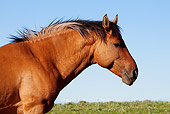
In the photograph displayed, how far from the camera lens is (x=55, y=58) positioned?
5680 millimetres

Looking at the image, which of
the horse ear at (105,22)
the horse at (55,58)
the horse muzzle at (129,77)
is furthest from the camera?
the horse muzzle at (129,77)

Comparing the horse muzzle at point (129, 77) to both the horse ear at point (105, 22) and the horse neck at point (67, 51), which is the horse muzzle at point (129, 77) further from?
the horse ear at point (105, 22)

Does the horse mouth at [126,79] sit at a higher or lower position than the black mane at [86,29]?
lower

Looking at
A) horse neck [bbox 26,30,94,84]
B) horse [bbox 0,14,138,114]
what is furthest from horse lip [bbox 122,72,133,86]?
horse neck [bbox 26,30,94,84]

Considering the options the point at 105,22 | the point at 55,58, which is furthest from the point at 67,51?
the point at 105,22

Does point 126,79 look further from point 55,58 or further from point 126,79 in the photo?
point 55,58

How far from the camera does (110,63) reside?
5762 millimetres

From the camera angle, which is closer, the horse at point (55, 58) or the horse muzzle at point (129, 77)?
the horse at point (55, 58)

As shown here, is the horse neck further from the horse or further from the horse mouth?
the horse mouth

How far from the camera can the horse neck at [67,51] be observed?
569 cm

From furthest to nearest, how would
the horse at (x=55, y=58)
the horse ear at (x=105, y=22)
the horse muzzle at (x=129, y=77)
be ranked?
the horse muzzle at (x=129, y=77) → the horse ear at (x=105, y=22) → the horse at (x=55, y=58)

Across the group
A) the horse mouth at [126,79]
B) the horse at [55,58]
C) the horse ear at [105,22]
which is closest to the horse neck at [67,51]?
the horse at [55,58]

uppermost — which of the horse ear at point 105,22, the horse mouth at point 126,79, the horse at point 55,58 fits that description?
the horse ear at point 105,22

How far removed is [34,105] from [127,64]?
80.0 inches
